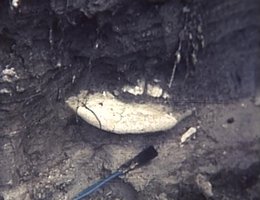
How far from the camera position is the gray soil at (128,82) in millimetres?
2186

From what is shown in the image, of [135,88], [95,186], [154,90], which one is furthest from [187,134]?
[95,186]

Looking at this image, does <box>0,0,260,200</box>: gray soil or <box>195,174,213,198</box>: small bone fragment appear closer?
<box>0,0,260,200</box>: gray soil

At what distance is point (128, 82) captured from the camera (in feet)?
8.75

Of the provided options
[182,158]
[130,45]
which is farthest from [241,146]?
[130,45]

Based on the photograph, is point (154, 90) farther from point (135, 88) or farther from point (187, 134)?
point (187, 134)

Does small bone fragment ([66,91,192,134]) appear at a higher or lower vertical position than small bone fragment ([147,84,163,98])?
lower

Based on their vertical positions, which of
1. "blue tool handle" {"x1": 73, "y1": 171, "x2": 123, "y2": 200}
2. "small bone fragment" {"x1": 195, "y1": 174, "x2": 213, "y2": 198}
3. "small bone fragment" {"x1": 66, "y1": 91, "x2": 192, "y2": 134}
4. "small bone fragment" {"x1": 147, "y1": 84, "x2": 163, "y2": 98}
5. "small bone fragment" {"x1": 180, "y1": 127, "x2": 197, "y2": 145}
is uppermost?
"small bone fragment" {"x1": 147, "y1": 84, "x2": 163, "y2": 98}

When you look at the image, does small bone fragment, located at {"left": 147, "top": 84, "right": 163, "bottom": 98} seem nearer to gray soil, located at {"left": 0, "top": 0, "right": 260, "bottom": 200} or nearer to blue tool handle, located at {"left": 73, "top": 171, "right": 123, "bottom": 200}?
gray soil, located at {"left": 0, "top": 0, "right": 260, "bottom": 200}

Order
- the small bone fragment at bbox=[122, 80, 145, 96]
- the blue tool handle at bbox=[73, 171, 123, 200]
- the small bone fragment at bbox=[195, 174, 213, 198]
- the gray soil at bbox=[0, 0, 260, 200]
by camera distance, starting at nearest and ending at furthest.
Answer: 1. the gray soil at bbox=[0, 0, 260, 200]
2. the small bone fragment at bbox=[195, 174, 213, 198]
3. the blue tool handle at bbox=[73, 171, 123, 200]
4. the small bone fragment at bbox=[122, 80, 145, 96]

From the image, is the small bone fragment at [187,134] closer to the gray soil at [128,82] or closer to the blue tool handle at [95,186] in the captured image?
the gray soil at [128,82]

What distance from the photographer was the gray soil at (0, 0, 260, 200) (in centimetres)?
219

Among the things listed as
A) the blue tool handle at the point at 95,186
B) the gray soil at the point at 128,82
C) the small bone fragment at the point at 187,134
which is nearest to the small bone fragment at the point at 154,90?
the gray soil at the point at 128,82

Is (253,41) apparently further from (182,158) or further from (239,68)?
(182,158)

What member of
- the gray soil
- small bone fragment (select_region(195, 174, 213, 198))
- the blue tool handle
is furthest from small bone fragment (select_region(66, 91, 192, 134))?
small bone fragment (select_region(195, 174, 213, 198))
